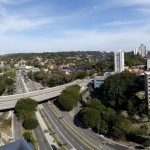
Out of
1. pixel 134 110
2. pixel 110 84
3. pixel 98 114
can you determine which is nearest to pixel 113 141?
pixel 98 114

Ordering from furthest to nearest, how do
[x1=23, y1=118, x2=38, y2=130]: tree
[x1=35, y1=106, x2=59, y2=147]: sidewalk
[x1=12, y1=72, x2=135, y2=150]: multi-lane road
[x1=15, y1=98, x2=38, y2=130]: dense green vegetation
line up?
[x1=15, y1=98, x2=38, y2=130]: dense green vegetation
[x1=23, y1=118, x2=38, y2=130]: tree
[x1=35, y1=106, x2=59, y2=147]: sidewalk
[x1=12, y1=72, x2=135, y2=150]: multi-lane road

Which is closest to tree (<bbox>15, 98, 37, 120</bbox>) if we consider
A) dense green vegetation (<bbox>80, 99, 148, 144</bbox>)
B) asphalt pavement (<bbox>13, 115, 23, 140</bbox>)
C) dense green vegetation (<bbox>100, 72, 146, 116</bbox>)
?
asphalt pavement (<bbox>13, 115, 23, 140</bbox>)

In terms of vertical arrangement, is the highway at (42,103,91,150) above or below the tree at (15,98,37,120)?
below

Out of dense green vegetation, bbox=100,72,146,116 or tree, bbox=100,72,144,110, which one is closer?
dense green vegetation, bbox=100,72,146,116

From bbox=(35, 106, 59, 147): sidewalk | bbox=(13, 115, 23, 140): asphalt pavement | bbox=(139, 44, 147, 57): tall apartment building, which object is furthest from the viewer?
bbox=(139, 44, 147, 57): tall apartment building

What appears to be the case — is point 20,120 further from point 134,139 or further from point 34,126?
point 134,139

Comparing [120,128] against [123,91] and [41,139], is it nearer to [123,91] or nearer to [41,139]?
[41,139]

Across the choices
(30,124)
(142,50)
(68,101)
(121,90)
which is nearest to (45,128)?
(30,124)

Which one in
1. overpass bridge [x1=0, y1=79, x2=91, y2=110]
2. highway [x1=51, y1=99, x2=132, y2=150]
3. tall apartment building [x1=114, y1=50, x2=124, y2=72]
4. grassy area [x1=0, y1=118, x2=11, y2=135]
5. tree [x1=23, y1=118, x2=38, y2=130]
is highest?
tall apartment building [x1=114, y1=50, x2=124, y2=72]

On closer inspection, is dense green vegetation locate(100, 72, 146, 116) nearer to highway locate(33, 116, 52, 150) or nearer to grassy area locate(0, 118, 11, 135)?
highway locate(33, 116, 52, 150)

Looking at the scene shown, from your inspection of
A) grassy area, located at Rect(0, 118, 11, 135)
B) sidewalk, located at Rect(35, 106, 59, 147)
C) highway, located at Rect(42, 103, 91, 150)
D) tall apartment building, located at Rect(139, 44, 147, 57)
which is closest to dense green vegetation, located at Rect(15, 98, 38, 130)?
sidewalk, located at Rect(35, 106, 59, 147)
